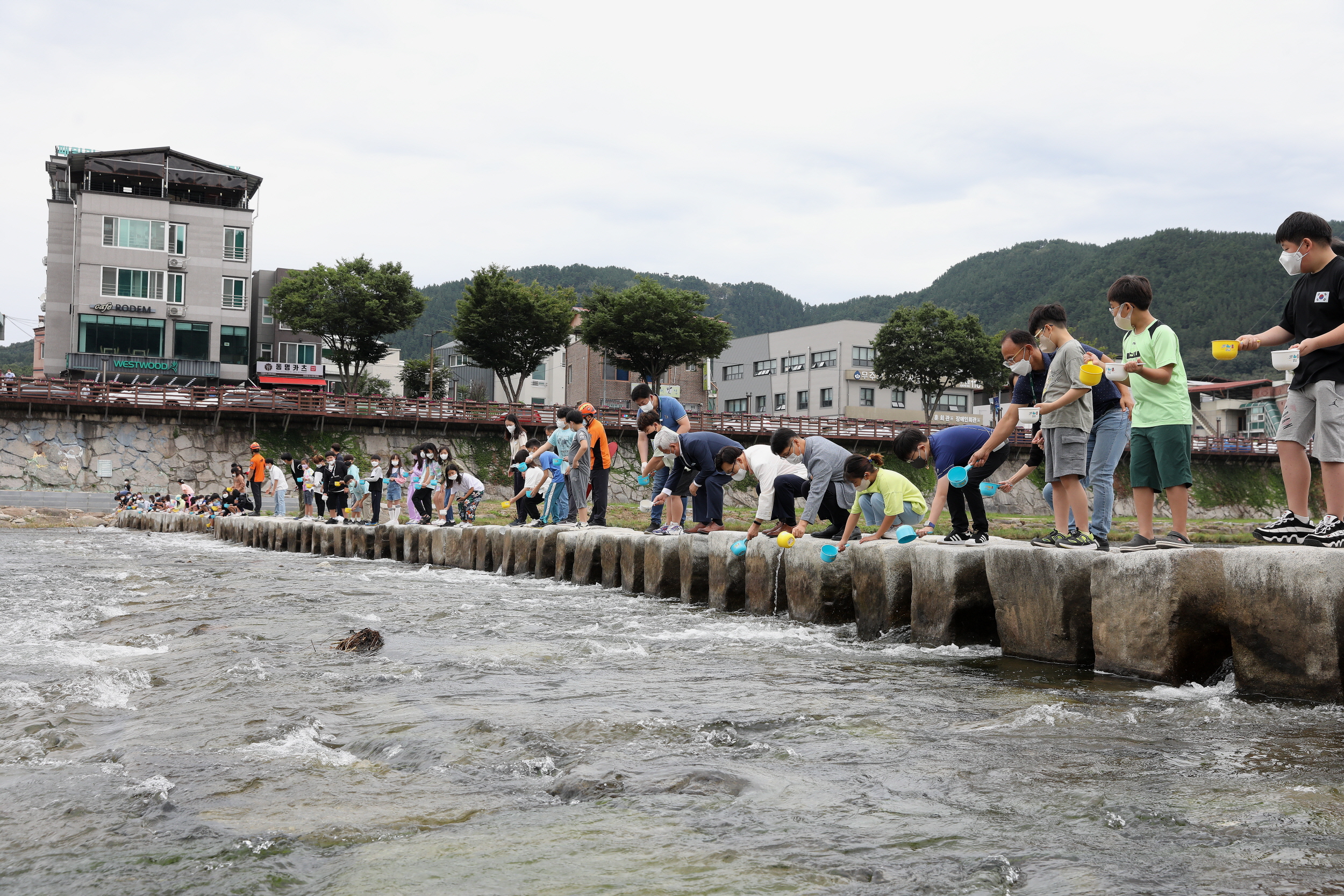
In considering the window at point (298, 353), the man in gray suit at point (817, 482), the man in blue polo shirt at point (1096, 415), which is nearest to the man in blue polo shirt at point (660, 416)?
the man in gray suit at point (817, 482)

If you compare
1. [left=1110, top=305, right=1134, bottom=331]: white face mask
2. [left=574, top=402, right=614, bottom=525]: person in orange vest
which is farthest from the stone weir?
[left=574, top=402, right=614, bottom=525]: person in orange vest

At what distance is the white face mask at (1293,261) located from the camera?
16.2 ft

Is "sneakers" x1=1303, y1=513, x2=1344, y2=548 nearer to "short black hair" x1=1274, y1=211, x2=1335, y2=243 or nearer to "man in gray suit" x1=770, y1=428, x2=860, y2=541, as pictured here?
"short black hair" x1=1274, y1=211, x2=1335, y2=243

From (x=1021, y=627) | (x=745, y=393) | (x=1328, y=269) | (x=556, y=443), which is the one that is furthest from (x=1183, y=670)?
(x=745, y=393)

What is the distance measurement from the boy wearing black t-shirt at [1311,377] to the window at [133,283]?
1892 inches

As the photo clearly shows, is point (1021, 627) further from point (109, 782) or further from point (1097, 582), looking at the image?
point (109, 782)

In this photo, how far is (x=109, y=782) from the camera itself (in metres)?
3.19

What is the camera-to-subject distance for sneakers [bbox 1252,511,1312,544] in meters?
4.67

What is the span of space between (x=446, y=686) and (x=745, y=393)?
6586 cm

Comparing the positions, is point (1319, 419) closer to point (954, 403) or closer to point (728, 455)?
point (728, 455)

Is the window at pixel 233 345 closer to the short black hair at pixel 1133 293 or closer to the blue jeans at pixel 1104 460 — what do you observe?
the blue jeans at pixel 1104 460

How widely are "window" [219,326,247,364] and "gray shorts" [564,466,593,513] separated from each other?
3959 cm

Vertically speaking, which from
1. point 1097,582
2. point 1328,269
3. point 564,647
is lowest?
point 564,647

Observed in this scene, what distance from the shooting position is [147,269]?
44.7 metres
